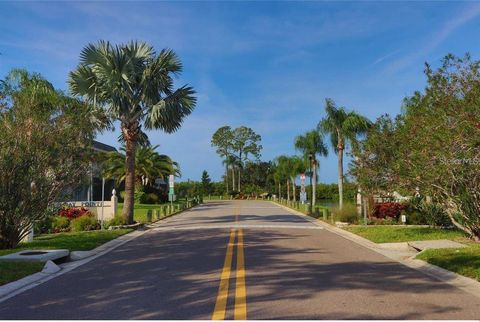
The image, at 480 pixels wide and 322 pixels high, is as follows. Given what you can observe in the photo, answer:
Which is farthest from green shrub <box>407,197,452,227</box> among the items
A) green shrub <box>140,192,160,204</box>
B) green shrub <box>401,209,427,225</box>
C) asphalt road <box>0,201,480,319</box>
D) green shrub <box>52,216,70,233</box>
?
green shrub <box>140,192,160,204</box>

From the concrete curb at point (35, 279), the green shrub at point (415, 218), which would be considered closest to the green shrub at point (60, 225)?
the concrete curb at point (35, 279)

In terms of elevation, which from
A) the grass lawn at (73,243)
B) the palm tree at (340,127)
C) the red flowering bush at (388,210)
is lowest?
the grass lawn at (73,243)

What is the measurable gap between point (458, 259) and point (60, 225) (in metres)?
18.1

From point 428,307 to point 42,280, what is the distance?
22.6 ft

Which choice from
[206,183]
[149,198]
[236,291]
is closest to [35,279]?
[236,291]

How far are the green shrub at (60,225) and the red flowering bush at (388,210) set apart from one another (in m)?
14.7

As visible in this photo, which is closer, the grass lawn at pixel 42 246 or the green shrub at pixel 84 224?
the grass lawn at pixel 42 246

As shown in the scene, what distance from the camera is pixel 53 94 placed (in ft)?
75.1

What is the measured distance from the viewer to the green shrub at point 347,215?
23.8 meters

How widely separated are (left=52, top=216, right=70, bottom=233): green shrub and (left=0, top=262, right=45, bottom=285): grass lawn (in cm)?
1270

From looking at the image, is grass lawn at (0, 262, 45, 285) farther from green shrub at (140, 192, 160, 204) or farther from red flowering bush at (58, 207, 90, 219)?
green shrub at (140, 192, 160, 204)

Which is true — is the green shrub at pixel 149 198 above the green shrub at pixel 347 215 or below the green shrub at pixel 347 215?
above

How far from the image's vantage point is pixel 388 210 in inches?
961

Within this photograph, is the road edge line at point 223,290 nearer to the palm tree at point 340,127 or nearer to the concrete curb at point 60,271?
the concrete curb at point 60,271
